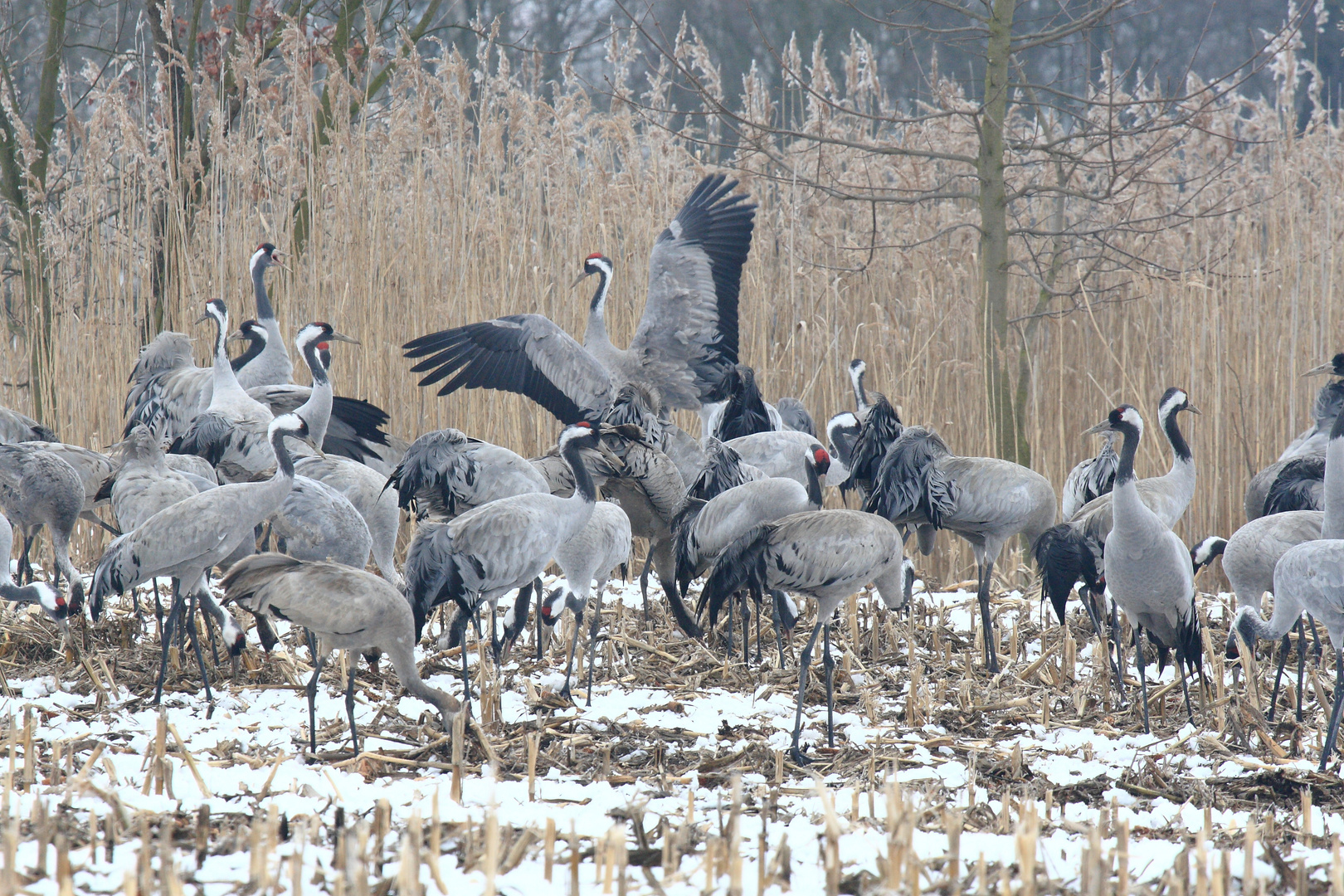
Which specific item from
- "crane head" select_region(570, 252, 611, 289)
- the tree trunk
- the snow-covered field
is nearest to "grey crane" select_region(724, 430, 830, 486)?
the snow-covered field

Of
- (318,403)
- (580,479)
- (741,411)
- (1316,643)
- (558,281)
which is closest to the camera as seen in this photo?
(580,479)

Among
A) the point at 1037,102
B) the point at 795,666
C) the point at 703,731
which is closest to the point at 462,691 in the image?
the point at 703,731

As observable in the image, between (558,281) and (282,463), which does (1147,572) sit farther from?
(558,281)

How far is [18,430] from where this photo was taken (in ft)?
18.5

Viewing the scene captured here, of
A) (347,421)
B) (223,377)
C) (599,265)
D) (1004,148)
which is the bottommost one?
(347,421)

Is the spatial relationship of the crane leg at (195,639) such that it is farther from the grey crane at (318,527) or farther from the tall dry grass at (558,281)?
the tall dry grass at (558,281)

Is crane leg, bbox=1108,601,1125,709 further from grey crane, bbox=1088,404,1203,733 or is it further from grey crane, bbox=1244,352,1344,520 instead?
grey crane, bbox=1244,352,1344,520

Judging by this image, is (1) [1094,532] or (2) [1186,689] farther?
(1) [1094,532]

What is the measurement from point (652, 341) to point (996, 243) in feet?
5.87

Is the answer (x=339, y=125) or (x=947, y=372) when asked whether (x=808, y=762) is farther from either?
(x=339, y=125)

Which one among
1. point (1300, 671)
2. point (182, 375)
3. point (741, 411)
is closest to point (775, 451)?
point (741, 411)

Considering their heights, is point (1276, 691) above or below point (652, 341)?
below

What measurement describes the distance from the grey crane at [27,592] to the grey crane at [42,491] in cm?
37

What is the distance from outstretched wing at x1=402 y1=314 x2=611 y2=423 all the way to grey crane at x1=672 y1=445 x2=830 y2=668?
1480 millimetres
